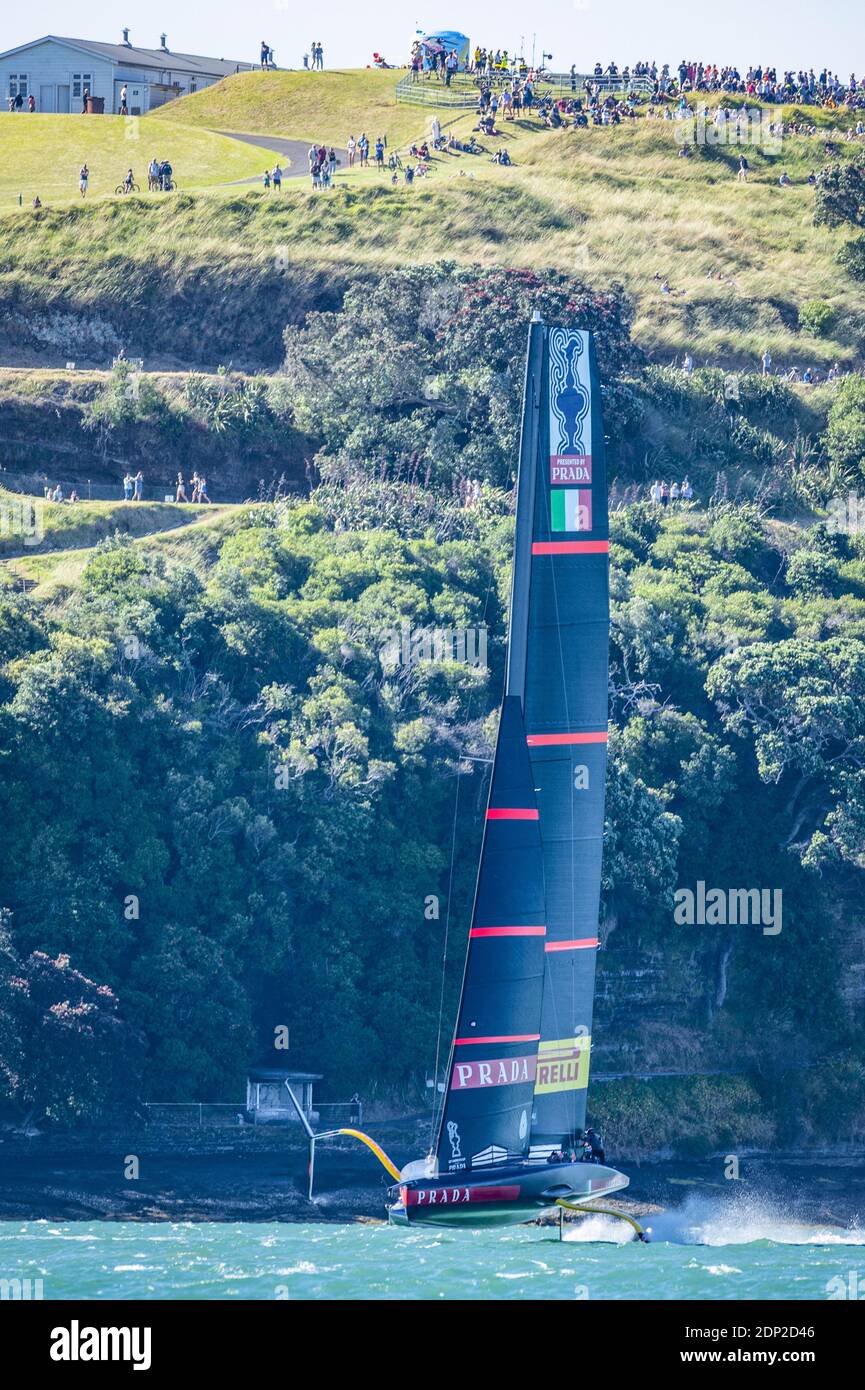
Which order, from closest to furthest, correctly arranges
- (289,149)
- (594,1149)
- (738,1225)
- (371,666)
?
(594,1149) < (738,1225) < (371,666) < (289,149)

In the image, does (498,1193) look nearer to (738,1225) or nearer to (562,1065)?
(562,1065)

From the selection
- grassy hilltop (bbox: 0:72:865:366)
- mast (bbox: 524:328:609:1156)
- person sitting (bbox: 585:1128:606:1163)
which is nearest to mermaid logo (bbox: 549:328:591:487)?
mast (bbox: 524:328:609:1156)

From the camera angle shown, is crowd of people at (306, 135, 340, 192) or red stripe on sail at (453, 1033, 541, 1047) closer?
red stripe on sail at (453, 1033, 541, 1047)

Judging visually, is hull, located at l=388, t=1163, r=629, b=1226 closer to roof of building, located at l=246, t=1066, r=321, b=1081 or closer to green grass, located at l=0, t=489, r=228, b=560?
roof of building, located at l=246, t=1066, r=321, b=1081

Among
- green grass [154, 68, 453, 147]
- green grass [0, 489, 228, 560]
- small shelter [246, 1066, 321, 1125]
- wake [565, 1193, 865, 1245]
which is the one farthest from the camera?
green grass [154, 68, 453, 147]

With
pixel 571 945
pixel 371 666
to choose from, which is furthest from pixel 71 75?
pixel 571 945
